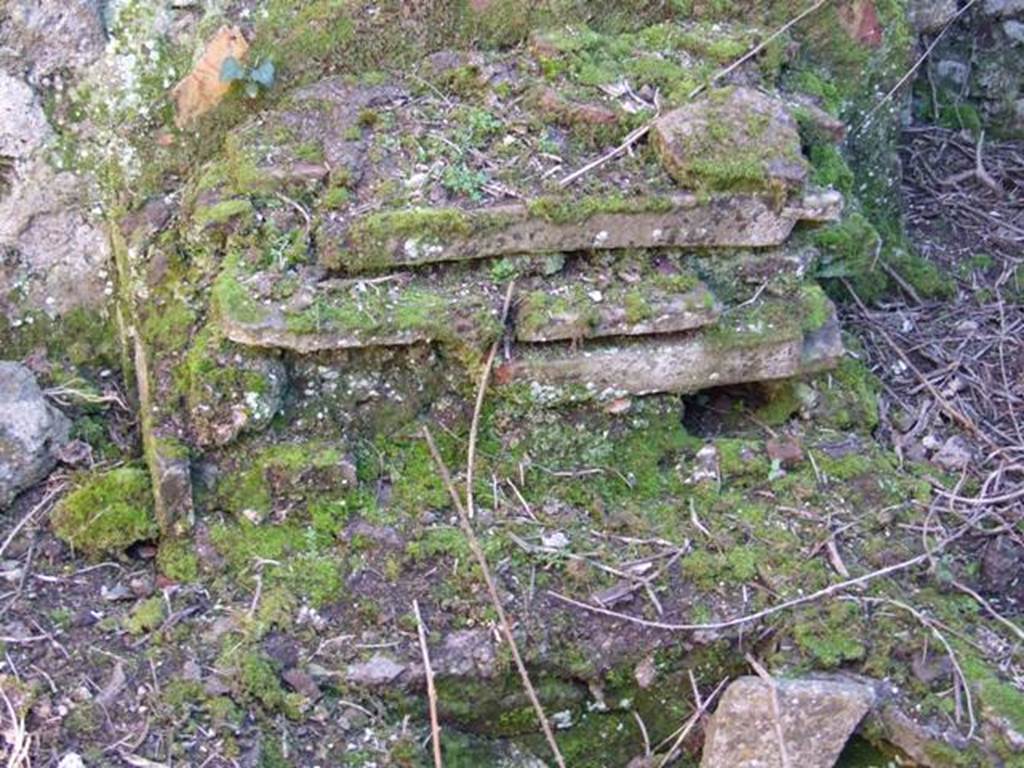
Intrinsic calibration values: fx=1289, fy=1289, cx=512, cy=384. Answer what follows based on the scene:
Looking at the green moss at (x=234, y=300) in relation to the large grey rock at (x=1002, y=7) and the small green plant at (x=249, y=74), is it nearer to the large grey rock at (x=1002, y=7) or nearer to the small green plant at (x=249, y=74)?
the small green plant at (x=249, y=74)

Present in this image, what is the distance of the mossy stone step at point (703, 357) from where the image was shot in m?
3.40

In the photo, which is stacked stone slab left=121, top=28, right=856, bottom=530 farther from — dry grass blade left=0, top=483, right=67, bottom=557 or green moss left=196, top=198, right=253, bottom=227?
dry grass blade left=0, top=483, right=67, bottom=557

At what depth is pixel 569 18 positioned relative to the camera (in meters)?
3.94

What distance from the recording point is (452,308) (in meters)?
3.33

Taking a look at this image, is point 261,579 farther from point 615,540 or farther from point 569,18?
point 569,18

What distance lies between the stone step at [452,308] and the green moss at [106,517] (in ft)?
1.60

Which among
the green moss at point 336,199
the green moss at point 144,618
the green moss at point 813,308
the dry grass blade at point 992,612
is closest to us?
the green moss at point 144,618

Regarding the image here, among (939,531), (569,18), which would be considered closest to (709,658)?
(939,531)

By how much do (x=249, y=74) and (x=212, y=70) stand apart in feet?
0.38

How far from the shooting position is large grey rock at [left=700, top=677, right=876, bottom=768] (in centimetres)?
289

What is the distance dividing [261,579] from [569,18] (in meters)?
1.94

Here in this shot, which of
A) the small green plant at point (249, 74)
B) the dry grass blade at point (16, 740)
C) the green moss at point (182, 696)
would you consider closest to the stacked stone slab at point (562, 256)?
the small green plant at point (249, 74)

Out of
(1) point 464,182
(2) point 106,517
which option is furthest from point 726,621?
(2) point 106,517

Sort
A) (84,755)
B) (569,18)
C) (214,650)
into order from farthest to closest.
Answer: (569,18), (214,650), (84,755)
